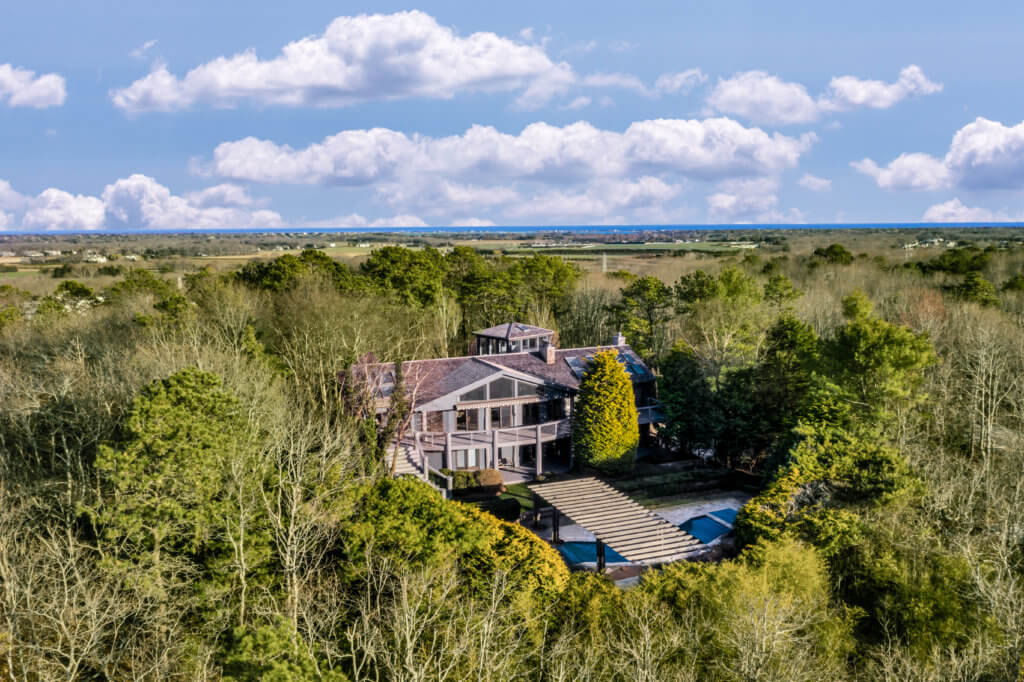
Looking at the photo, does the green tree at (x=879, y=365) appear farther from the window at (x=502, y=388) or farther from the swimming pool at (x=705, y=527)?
the window at (x=502, y=388)

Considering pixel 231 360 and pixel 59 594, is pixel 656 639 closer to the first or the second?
pixel 59 594

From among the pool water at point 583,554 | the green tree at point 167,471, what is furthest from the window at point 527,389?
the green tree at point 167,471

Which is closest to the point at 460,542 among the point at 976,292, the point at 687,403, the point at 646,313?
the point at 687,403

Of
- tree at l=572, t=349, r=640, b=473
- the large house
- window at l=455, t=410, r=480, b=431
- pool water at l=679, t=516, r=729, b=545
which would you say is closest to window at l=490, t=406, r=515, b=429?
the large house

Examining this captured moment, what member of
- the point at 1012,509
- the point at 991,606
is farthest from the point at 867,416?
the point at 991,606

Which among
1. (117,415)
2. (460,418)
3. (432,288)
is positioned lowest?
(460,418)

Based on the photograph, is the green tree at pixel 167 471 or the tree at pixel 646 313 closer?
the green tree at pixel 167 471

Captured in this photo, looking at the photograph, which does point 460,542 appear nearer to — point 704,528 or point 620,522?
point 620,522
